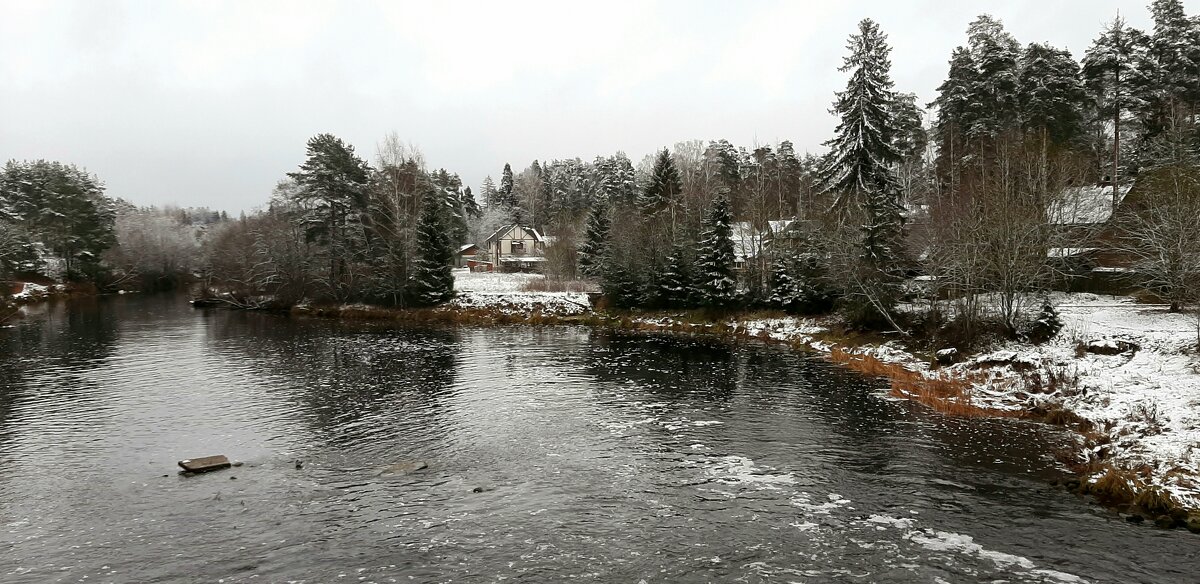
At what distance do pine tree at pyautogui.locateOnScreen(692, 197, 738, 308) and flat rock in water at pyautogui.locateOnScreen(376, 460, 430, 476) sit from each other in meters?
31.9

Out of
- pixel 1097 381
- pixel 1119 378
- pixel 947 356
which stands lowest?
pixel 1097 381

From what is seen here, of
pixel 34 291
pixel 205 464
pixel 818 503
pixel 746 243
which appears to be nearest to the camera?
pixel 818 503

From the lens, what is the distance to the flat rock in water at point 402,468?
55.0 feet

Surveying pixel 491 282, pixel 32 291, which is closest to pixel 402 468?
pixel 491 282

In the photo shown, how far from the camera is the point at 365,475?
16.7 m

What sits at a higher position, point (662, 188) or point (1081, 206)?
point (662, 188)

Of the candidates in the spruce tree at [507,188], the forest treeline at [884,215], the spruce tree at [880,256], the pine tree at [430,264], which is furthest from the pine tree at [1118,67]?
the spruce tree at [507,188]

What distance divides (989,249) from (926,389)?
9439 mm

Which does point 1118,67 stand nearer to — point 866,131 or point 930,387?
point 866,131

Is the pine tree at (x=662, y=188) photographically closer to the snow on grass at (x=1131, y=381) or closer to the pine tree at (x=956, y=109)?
the pine tree at (x=956, y=109)

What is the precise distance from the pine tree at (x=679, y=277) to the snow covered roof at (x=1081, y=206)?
22.9 metres

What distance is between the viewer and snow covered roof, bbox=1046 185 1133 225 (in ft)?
109

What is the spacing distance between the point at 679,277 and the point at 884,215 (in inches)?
663

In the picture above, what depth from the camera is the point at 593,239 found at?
64.2m
